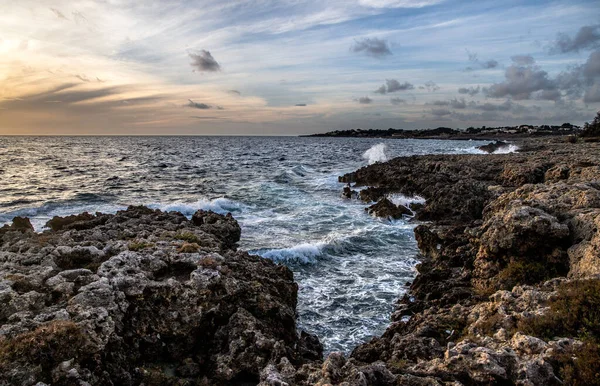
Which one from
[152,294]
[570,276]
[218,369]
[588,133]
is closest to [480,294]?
[570,276]

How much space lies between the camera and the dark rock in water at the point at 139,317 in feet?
23.0

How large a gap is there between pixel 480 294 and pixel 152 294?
9818mm

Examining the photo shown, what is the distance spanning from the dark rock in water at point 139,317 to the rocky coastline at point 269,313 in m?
0.03

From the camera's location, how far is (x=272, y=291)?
11703mm

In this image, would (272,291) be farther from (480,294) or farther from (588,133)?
(588,133)

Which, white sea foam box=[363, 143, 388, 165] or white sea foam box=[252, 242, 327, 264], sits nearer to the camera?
white sea foam box=[252, 242, 327, 264]

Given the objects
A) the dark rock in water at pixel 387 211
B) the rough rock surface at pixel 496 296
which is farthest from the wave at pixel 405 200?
the rough rock surface at pixel 496 296

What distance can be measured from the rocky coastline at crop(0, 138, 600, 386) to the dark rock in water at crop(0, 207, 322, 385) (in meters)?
0.03

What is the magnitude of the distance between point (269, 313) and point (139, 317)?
10.9ft

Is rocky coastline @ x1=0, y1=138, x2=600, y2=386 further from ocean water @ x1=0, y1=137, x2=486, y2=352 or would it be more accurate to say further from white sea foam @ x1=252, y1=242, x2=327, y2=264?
white sea foam @ x1=252, y1=242, x2=327, y2=264

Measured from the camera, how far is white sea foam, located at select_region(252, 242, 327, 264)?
1862cm

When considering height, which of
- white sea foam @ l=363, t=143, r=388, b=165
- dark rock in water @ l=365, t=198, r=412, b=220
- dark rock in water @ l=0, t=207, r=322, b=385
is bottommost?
dark rock in water @ l=365, t=198, r=412, b=220

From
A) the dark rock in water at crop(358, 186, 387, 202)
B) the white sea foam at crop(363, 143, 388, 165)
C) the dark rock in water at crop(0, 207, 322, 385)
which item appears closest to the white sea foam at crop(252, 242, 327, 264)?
the dark rock in water at crop(0, 207, 322, 385)

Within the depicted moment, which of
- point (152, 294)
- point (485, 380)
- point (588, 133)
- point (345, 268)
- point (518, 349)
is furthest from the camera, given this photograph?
point (588, 133)
